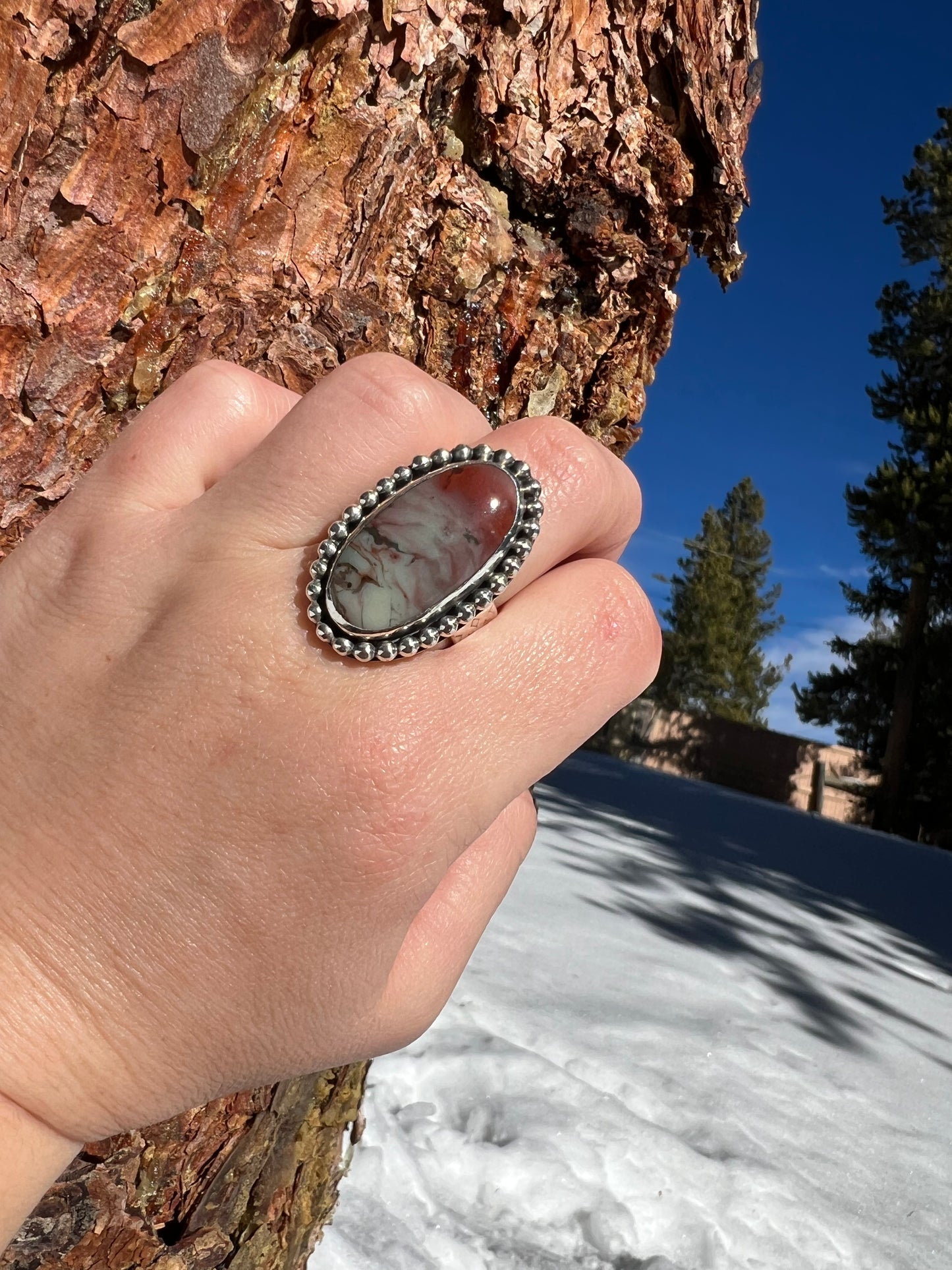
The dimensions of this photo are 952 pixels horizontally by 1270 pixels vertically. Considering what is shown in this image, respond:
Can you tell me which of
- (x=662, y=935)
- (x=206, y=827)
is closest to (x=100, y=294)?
(x=206, y=827)

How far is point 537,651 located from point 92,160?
0.80 metres

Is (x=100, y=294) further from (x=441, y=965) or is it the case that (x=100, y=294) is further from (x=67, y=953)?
(x=441, y=965)

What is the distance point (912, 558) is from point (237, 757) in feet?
47.2

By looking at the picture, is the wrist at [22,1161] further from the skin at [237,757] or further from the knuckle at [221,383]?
the knuckle at [221,383]

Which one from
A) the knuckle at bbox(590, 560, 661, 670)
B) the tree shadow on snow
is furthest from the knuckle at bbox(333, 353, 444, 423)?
the tree shadow on snow

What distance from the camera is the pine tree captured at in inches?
1193

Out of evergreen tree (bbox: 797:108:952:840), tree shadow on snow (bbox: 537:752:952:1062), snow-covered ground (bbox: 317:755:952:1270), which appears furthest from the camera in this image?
evergreen tree (bbox: 797:108:952:840)

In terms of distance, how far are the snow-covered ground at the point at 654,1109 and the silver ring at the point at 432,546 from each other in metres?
1.20

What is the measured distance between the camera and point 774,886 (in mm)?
4492

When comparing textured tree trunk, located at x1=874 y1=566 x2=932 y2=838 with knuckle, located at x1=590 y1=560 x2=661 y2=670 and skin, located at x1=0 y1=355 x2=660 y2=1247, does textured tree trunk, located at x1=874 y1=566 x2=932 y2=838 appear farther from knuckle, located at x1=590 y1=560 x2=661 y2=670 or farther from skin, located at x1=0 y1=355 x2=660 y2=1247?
skin, located at x1=0 y1=355 x2=660 y2=1247

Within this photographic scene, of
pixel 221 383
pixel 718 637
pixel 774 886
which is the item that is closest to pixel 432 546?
pixel 221 383

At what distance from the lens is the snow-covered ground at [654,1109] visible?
4.92 ft

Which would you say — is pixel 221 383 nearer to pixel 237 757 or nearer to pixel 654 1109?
pixel 237 757

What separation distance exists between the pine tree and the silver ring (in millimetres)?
27160
